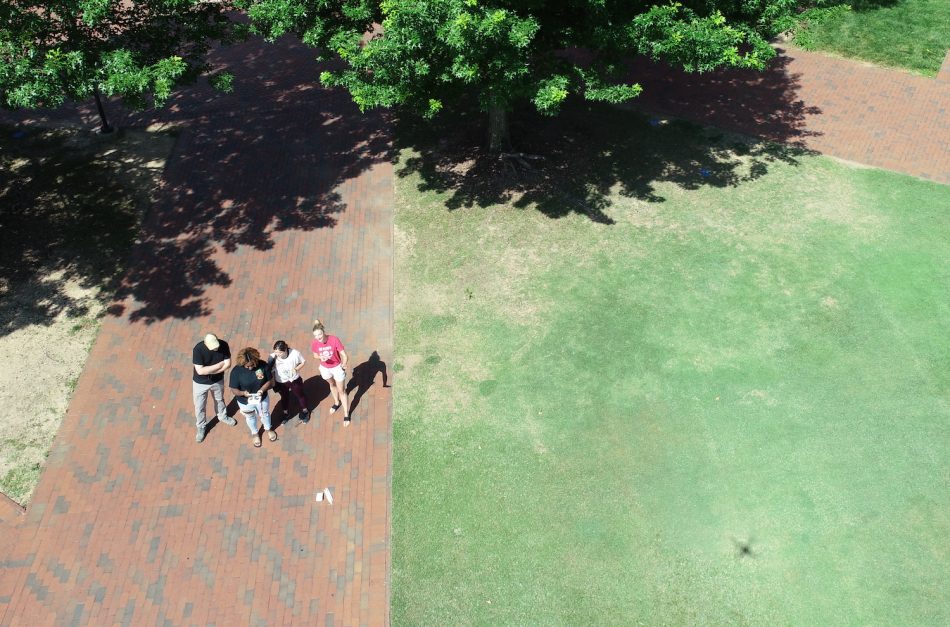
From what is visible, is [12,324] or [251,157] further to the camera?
[251,157]

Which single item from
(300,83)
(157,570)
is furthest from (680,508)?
(300,83)

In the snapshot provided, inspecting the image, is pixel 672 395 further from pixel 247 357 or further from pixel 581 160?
pixel 581 160

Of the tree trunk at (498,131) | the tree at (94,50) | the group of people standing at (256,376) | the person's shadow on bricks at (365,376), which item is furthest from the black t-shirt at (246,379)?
the tree trunk at (498,131)

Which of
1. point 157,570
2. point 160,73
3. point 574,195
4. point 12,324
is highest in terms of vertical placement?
point 160,73

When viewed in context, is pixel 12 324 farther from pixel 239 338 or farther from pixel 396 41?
pixel 396 41

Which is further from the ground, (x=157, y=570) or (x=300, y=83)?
(x=300, y=83)

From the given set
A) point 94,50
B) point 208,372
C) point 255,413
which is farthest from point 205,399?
point 94,50

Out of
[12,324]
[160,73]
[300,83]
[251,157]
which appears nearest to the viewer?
[160,73]
